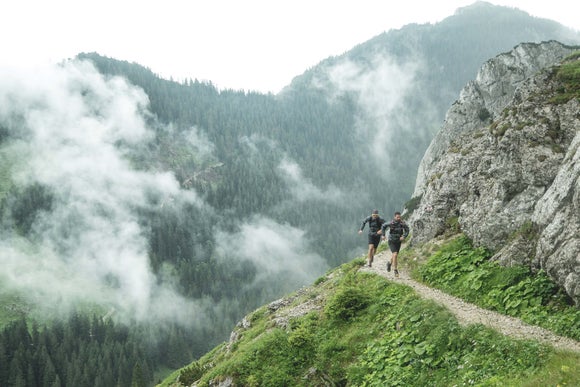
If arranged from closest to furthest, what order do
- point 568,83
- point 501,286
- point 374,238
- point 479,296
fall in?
point 501,286, point 479,296, point 568,83, point 374,238

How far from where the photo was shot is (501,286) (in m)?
16.7

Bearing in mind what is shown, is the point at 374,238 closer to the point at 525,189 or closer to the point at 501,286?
the point at 525,189

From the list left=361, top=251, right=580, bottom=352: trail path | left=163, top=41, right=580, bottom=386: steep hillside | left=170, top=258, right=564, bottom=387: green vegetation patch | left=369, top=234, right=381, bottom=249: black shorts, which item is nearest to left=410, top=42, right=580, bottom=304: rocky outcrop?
left=163, top=41, right=580, bottom=386: steep hillside

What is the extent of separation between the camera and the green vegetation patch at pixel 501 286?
13562mm

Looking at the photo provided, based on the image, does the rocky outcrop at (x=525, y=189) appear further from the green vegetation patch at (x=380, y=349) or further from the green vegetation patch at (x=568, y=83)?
the green vegetation patch at (x=380, y=349)

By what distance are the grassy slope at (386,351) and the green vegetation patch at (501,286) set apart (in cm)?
165

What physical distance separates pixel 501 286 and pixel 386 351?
5772mm

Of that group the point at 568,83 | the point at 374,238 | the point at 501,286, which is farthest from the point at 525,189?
the point at 374,238

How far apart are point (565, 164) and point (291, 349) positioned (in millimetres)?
15726

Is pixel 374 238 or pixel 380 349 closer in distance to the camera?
pixel 380 349

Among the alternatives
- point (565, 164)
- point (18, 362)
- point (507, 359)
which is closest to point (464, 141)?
point (565, 164)

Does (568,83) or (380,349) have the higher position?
(568,83)

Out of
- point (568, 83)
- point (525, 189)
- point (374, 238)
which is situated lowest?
point (374, 238)

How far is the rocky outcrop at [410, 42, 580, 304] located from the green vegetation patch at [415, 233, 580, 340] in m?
0.52
